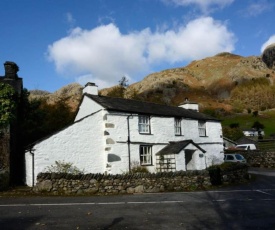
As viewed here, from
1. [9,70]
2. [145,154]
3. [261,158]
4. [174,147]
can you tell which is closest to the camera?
[9,70]

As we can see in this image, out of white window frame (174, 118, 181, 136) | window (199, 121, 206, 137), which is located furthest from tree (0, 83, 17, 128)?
window (199, 121, 206, 137)

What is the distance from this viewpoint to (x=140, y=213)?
39.0ft

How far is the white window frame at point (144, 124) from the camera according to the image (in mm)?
25984

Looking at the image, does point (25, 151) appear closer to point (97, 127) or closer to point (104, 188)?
point (97, 127)

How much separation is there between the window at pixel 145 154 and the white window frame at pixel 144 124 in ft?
4.53

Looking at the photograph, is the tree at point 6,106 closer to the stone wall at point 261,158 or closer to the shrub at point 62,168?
the shrub at point 62,168

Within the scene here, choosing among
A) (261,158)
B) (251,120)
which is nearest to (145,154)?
(261,158)

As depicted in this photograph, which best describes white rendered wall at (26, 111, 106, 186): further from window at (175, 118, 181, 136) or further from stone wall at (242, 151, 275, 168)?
stone wall at (242, 151, 275, 168)

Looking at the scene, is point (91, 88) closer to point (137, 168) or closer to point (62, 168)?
point (137, 168)

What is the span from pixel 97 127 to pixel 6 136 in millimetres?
6631

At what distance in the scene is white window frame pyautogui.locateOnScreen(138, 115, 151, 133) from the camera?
25984 mm

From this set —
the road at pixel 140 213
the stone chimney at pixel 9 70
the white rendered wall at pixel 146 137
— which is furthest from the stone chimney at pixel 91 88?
the road at pixel 140 213

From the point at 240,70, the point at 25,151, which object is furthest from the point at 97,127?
the point at 240,70

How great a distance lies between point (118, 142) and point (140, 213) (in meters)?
12.3
